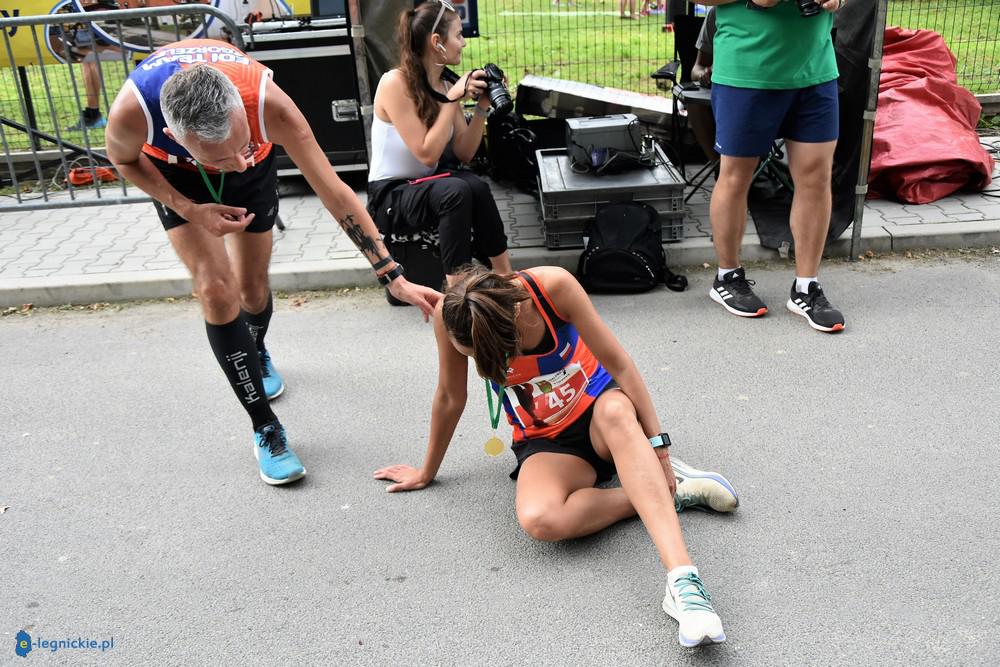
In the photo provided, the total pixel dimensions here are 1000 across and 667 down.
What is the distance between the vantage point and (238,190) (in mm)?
3287

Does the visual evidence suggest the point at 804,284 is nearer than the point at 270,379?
A: No

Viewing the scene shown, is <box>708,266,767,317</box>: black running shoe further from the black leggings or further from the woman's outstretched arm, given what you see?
the woman's outstretched arm

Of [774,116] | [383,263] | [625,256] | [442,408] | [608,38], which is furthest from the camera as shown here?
[608,38]

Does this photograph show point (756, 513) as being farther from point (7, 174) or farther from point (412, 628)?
point (7, 174)

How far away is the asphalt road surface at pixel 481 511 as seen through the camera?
2426mm

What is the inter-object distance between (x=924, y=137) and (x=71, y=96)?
290 inches

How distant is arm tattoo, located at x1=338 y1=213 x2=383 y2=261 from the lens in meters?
3.03

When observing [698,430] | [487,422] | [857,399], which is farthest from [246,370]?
[857,399]

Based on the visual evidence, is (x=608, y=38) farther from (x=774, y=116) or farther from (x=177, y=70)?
(x=177, y=70)

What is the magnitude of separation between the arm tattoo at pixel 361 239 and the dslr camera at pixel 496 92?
1432mm

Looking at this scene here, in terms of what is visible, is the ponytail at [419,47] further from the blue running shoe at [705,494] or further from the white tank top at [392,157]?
the blue running shoe at [705,494]

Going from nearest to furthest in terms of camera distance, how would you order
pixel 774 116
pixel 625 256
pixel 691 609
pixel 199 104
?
pixel 691 609 < pixel 199 104 < pixel 774 116 < pixel 625 256

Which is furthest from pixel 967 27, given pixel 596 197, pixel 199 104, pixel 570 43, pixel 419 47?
pixel 199 104

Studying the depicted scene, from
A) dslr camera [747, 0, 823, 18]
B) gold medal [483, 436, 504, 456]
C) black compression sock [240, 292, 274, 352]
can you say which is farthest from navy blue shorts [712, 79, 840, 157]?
black compression sock [240, 292, 274, 352]
